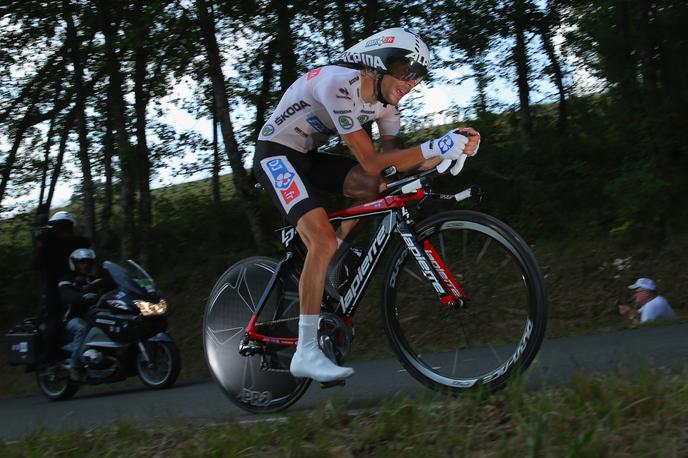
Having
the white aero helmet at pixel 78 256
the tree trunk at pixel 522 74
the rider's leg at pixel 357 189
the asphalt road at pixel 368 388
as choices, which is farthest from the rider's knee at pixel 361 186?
the tree trunk at pixel 522 74

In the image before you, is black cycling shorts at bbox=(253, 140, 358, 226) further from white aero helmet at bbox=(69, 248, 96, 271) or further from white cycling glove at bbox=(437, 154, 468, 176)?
white aero helmet at bbox=(69, 248, 96, 271)

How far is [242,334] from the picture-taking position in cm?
509

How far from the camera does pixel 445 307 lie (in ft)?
13.6

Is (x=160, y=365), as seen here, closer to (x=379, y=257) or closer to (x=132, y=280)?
(x=132, y=280)

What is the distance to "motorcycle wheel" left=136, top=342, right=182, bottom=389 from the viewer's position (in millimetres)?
8711

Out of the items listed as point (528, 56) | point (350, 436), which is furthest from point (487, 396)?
point (528, 56)

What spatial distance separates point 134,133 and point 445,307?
13.2 meters

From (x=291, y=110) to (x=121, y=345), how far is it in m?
5.29

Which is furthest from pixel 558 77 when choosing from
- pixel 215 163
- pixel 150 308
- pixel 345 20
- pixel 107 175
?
pixel 150 308

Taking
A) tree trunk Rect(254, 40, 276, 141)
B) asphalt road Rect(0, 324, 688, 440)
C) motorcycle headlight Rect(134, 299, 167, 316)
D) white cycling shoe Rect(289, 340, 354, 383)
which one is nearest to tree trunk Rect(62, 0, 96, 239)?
tree trunk Rect(254, 40, 276, 141)

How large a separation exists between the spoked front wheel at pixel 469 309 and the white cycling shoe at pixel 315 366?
31 centimetres

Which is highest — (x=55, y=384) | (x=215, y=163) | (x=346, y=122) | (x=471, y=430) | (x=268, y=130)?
(x=215, y=163)

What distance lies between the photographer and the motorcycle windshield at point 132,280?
9297 mm

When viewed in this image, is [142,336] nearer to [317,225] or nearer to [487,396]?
[317,225]
